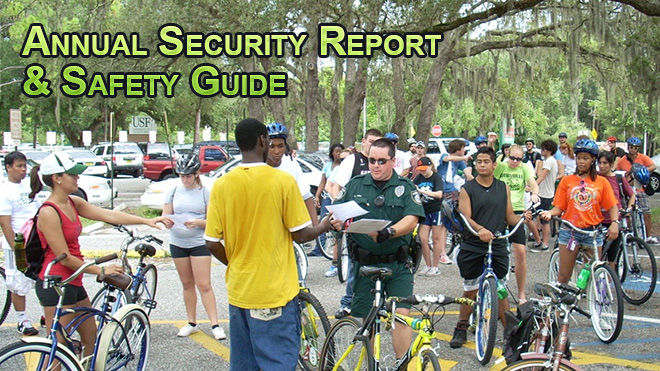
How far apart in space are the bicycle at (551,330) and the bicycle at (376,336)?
1.56 ft

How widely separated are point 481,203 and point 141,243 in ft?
10.1

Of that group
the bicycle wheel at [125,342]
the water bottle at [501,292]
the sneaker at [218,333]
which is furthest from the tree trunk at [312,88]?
the bicycle wheel at [125,342]

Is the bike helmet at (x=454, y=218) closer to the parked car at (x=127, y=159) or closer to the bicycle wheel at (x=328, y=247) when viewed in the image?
the bicycle wheel at (x=328, y=247)

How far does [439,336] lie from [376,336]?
105 inches

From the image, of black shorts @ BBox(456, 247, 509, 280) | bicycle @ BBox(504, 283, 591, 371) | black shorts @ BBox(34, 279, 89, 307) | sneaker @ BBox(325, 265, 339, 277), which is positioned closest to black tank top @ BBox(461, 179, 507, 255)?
black shorts @ BBox(456, 247, 509, 280)

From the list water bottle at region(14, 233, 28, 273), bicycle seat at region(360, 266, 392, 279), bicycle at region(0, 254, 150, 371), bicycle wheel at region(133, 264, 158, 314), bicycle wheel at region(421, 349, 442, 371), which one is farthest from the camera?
bicycle wheel at region(133, 264, 158, 314)

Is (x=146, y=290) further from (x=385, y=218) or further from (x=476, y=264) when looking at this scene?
(x=476, y=264)

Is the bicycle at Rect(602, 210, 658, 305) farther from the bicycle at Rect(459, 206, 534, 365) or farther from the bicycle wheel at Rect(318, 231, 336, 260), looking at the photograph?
the bicycle wheel at Rect(318, 231, 336, 260)

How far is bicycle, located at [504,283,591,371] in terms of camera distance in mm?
3779

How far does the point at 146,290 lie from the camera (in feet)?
21.1

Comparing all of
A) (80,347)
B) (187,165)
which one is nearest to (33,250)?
(80,347)

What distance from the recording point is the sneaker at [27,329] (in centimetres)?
683

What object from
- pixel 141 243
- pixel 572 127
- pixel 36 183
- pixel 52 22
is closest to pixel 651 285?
pixel 141 243

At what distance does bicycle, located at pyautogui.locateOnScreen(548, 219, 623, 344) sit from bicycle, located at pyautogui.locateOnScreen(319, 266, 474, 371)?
8.83 feet
